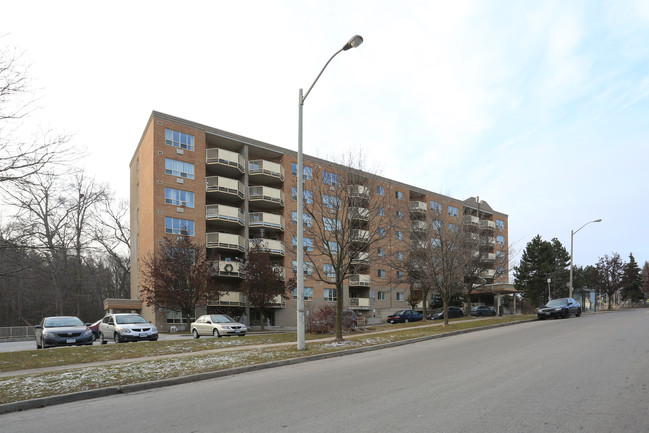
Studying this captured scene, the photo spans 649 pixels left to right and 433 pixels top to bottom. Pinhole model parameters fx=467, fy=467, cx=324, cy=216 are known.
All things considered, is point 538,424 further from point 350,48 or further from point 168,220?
point 168,220

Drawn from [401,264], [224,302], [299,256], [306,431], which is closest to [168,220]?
[224,302]

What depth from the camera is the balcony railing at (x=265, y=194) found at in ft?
142

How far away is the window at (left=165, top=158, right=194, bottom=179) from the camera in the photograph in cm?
3891

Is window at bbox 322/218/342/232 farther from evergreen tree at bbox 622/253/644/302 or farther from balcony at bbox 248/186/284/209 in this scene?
evergreen tree at bbox 622/253/644/302

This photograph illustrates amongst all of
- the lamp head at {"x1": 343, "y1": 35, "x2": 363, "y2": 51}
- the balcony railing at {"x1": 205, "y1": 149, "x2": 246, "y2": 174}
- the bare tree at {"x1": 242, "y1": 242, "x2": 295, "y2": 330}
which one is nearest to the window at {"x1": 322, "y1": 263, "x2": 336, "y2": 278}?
the bare tree at {"x1": 242, "y1": 242, "x2": 295, "y2": 330}

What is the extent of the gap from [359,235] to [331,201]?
6.06ft

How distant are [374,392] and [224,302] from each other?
33156 millimetres

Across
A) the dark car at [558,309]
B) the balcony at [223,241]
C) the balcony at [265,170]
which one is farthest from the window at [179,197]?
the dark car at [558,309]

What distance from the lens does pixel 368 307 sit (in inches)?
2055

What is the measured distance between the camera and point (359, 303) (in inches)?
2020

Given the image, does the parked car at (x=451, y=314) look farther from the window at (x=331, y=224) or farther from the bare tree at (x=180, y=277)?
the window at (x=331, y=224)

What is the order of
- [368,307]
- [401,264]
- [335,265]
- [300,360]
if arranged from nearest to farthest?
[300,360] < [335,265] < [401,264] < [368,307]

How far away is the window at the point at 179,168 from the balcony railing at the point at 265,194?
→ 5954 mm

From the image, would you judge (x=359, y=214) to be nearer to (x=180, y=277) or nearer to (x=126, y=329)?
(x=126, y=329)
